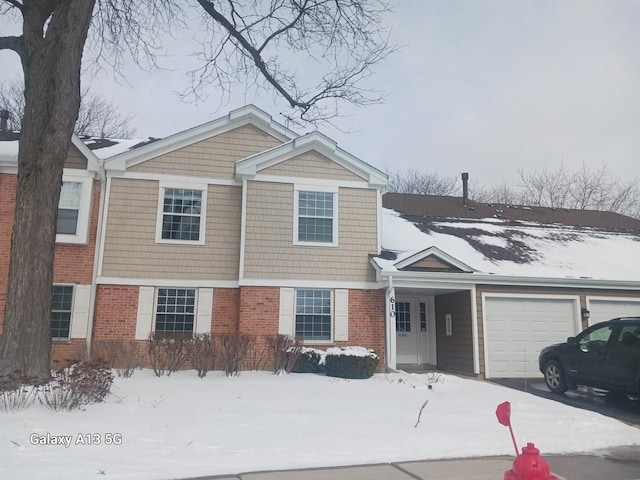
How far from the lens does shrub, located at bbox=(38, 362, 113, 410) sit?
7066 mm

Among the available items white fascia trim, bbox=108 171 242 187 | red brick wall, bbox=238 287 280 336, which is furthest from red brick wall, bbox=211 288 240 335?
white fascia trim, bbox=108 171 242 187

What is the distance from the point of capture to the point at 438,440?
682 centimetres

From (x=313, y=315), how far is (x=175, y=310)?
353 centimetres

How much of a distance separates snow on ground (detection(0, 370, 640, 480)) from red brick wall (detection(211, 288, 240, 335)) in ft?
A: 10.8

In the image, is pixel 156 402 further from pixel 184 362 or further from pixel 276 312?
pixel 276 312

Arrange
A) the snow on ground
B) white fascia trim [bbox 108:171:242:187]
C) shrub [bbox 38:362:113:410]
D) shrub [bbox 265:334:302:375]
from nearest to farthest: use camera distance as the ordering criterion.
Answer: the snow on ground, shrub [bbox 38:362:113:410], shrub [bbox 265:334:302:375], white fascia trim [bbox 108:171:242:187]

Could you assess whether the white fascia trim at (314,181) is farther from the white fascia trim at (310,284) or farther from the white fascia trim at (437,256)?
the white fascia trim at (310,284)

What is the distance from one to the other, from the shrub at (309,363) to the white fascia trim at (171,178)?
5.04 m

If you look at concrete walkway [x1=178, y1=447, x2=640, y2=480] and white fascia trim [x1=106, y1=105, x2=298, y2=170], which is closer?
concrete walkway [x1=178, y1=447, x2=640, y2=480]

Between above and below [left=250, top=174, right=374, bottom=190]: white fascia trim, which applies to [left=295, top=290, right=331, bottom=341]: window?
below

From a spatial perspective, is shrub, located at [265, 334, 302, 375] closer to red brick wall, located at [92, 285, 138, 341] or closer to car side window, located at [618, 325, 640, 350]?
red brick wall, located at [92, 285, 138, 341]

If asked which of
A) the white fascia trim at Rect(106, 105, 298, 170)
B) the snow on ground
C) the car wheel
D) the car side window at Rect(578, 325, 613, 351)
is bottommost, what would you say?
the snow on ground

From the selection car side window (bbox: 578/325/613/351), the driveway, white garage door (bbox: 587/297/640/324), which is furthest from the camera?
white garage door (bbox: 587/297/640/324)

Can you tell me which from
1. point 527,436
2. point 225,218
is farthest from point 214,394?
point 225,218
